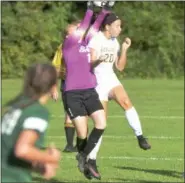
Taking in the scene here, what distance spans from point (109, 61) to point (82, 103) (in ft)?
3.47

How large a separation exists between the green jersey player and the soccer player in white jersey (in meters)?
4.46

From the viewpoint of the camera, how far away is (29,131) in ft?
18.2

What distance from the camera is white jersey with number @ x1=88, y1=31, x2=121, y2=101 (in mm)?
10680

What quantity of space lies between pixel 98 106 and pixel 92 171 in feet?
2.57

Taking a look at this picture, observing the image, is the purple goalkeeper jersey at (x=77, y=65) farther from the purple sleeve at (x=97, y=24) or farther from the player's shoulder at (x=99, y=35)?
the player's shoulder at (x=99, y=35)

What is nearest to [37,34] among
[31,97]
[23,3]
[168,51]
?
[23,3]

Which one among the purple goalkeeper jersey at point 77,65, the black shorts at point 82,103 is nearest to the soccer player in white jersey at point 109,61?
the purple goalkeeper jersey at point 77,65

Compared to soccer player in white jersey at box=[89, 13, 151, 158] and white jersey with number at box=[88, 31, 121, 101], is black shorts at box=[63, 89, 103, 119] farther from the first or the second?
white jersey with number at box=[88, 31, 121, 101]

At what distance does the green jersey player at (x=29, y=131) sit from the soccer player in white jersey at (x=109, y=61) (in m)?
4.46

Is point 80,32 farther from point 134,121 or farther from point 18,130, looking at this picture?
point 18,130

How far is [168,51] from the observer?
129 feet

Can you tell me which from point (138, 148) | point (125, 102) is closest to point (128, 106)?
point (125, 102)

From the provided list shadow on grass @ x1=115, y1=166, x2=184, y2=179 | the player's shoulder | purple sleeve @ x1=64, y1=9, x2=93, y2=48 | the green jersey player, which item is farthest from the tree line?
the green jersey player

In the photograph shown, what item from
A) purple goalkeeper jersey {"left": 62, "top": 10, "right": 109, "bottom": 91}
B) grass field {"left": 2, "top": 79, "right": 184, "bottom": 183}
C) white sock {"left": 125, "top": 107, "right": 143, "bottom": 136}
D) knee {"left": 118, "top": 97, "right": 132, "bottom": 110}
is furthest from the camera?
white sock {"left": 125, "top": 107, "right": 143, "bottom": 136}
